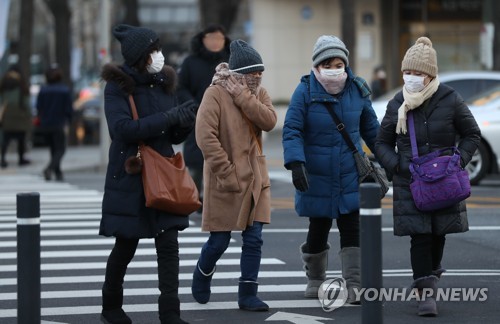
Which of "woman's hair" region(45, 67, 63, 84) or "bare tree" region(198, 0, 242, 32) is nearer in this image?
"woman's hair" region(45, 67, 63, 84)

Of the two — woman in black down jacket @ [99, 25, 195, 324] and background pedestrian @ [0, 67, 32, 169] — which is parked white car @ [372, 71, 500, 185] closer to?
background pedestrian @ [0, 67, 32, 169]

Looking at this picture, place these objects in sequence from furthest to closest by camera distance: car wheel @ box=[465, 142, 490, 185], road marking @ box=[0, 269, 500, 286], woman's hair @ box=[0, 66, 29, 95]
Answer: woman's hair @ box=[0, 66, 29, 95], car wheel @ box=[465, 142, 490, 185], road marking @ box=[0, 269, 500, 286]

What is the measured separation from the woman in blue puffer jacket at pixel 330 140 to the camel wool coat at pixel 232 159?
247 millimetres

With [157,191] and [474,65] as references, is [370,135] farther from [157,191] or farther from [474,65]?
[474,65]

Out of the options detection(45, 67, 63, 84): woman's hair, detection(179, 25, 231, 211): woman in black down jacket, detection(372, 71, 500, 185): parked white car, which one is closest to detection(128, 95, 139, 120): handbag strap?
detection(179, 25, 231, 211): woman in black down jacket

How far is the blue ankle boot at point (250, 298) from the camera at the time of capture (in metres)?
8.11

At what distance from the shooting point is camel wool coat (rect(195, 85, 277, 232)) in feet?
26.4

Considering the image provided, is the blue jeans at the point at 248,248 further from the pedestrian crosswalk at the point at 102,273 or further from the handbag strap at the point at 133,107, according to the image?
the handbag strap at the point at 133,107

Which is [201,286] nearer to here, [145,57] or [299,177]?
[299,177]

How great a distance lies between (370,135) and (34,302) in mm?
3019

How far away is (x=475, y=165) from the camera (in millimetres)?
17031

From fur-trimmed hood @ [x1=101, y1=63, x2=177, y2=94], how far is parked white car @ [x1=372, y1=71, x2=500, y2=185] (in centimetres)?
977

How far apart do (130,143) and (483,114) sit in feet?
35.1

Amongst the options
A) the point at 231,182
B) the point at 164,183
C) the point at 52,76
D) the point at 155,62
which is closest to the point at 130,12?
the point at 52,76
